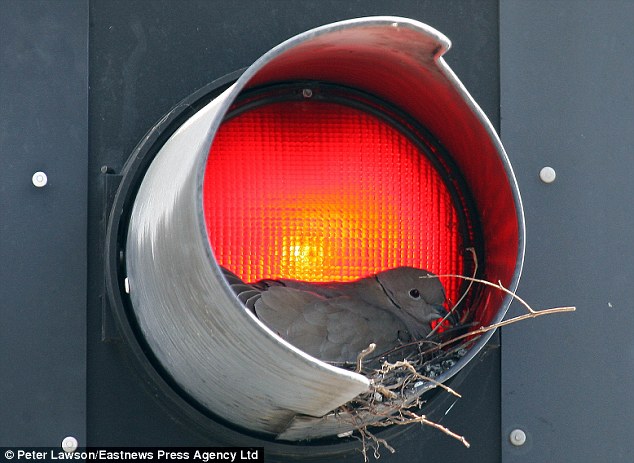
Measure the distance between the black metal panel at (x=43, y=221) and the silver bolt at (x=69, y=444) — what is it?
0.01m

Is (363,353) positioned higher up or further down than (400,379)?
higher up

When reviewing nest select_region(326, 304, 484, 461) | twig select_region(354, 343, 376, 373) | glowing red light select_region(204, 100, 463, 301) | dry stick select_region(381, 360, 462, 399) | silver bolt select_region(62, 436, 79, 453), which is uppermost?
glowing red light select_region(204, 100, 463, 301)

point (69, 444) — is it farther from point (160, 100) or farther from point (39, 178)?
point (160, 100)

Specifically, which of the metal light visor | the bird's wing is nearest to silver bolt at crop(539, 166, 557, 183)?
the metal light visor

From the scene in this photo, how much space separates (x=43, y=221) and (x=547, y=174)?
1.02 metres

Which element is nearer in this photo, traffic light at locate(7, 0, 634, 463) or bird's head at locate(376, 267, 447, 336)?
traffic light at locate(7, 0, 634, 463)

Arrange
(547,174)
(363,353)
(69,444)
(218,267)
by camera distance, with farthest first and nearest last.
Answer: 1. (547,174)
2. (69,444)
3. (363,353)
4. (218,267)

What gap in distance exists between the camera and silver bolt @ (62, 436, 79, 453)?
222 centimetres

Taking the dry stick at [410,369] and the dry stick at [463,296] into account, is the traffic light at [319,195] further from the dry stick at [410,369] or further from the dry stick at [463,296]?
the dry stick at [410,369]

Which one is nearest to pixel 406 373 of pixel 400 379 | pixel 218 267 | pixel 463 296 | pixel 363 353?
pixel 400 379

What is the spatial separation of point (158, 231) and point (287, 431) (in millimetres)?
450

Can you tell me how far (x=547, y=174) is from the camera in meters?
2.36

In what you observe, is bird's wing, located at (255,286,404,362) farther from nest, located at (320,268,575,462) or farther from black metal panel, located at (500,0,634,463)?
black metal panel, located at (500,0,634,463)

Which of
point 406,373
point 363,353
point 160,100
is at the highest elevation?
point 160,100
